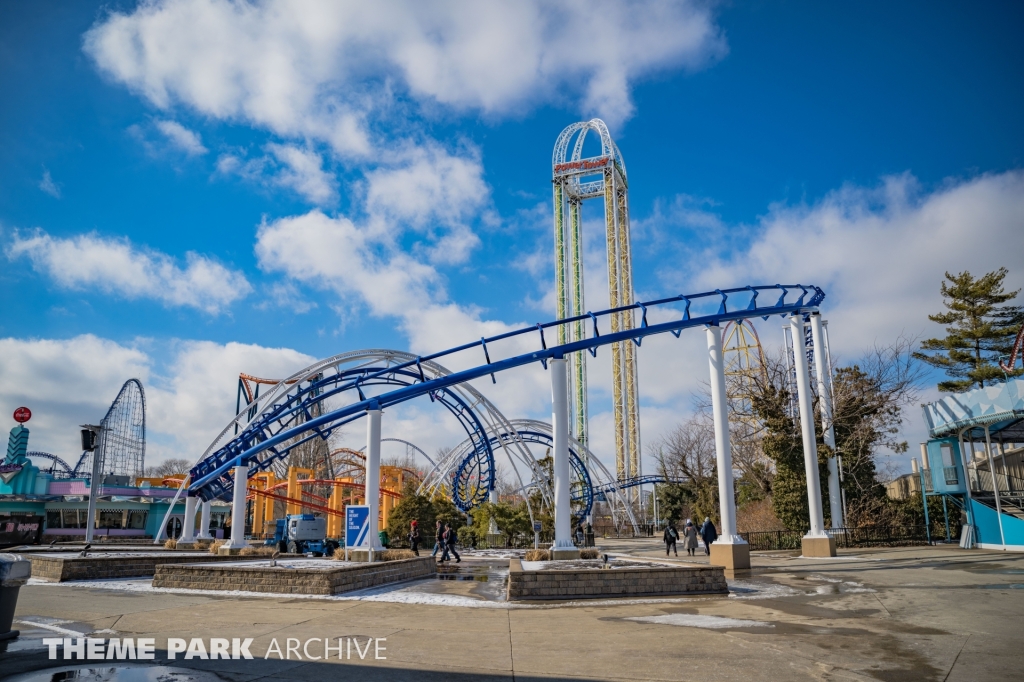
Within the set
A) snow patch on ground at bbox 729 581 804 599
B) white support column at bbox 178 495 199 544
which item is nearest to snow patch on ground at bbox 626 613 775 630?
snow patch on ground at bbox 729 581 804 599

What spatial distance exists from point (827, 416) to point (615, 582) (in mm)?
15060

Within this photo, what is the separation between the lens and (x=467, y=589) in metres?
15.5

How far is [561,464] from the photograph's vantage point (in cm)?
1819

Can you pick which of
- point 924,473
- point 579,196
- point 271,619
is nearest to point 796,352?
point 924,473

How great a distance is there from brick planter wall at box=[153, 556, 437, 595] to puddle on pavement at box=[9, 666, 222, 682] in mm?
6842

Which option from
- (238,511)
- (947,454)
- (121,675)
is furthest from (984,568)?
(238,511)

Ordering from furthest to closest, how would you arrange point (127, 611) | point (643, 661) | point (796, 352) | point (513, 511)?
point (513, 511) → point (796, 352) → point (127, 611) → point (643, 661)

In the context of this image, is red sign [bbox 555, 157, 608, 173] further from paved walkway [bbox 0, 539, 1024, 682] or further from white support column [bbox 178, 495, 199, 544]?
paved walkway [bbox 0, 539, 1024, 682]

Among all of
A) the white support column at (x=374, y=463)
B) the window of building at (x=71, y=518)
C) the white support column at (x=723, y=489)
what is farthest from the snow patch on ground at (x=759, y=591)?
the window of building at (x=71, y=518)

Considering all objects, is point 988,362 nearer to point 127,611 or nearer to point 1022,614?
point 1022,614

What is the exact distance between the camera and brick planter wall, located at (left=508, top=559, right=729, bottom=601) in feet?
43.5

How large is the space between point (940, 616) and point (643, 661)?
612 cm

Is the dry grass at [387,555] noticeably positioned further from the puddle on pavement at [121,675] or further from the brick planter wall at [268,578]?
the puddle on pavement at [121,675]

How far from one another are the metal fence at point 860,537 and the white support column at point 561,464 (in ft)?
38.1
